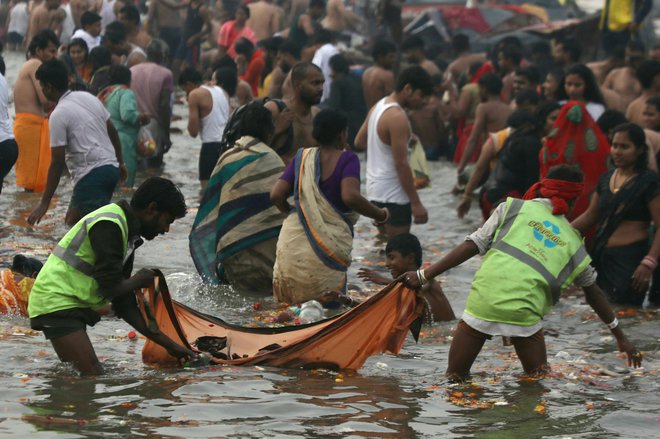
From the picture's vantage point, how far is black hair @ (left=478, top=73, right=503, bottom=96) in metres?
13.8

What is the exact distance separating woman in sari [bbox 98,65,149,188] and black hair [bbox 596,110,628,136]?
534 centimetres

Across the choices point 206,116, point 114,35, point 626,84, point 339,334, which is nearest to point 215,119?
point 206,116

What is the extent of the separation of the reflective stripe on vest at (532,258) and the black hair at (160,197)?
66.9 inches

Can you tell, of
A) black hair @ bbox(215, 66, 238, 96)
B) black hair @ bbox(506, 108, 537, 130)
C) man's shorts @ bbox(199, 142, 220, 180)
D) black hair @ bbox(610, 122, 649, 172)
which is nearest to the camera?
black hair @ bbox(610, 122, 649, 172)

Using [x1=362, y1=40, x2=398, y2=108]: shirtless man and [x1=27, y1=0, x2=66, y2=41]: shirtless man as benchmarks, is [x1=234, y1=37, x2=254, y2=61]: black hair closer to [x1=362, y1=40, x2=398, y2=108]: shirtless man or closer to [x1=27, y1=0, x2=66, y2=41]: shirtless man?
[x1=27, y1=0, x2=66, y2=41]: shirtless man

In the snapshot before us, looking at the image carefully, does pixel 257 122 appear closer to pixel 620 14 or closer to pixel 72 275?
pixel 72 275

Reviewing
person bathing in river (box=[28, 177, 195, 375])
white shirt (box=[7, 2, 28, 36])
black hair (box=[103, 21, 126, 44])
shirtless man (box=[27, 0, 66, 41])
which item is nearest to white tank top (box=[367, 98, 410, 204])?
person bathing in river (box=[28, 177, 195, 375])

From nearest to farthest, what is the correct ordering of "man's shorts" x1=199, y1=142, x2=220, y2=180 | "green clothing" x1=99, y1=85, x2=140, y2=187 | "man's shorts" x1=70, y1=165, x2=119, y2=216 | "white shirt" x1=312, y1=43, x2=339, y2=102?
"man's shorts" x1=70, y1=165, x2=119, y2=216
"man's shorts" x1=199, y1=142, x2=220, y2=180
"green clothing" x1=99, y1=85, x2=140, y2=187
"white shirt" x1=312, y1=43, x2=339, y2=102

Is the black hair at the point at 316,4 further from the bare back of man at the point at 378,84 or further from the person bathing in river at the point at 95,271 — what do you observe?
the person bathing in river at the point at 95,271

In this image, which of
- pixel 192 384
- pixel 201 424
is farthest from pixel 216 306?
pixel 201 424

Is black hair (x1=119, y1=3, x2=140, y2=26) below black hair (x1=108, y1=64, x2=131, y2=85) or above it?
above

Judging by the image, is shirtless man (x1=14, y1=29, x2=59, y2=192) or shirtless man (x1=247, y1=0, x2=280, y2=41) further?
shirtless man (x1=247, y1=0, x2=280, y2=41)

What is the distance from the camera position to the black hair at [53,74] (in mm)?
9617

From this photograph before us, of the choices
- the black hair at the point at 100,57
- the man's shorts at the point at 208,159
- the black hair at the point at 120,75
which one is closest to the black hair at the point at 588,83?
the man's shorts at the point at 208,159
